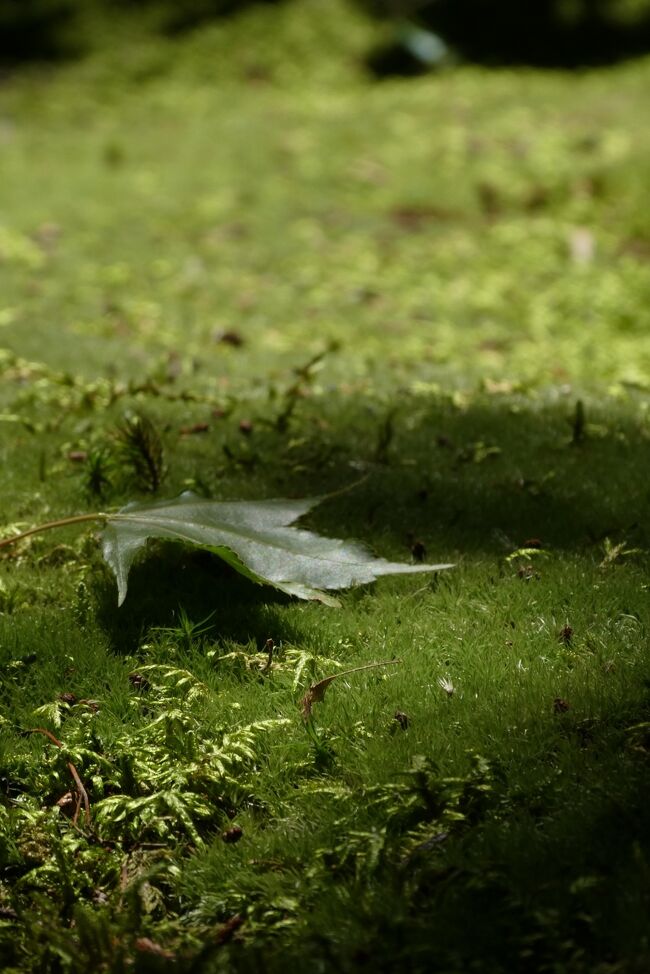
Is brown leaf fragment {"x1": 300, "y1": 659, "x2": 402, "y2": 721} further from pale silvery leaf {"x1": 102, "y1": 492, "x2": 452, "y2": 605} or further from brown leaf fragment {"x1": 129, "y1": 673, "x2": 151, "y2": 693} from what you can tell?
brown leaf fragment {"x1": 129, "y1": 673, "x2": 151, "y2": 693}

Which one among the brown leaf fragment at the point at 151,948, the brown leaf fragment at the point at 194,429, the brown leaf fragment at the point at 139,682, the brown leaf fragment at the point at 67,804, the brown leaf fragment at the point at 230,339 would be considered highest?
the brown leaf fragment at the point at 139,682

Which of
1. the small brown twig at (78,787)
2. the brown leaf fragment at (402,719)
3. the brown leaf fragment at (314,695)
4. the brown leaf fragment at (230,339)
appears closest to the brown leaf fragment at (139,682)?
the small brown twig at (78,787)

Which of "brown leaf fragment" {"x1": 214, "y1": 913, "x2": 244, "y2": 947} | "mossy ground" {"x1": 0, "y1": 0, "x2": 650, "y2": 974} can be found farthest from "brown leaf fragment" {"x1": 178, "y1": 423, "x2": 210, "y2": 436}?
"brown leaf fragment" {"x1": 214, "y1": 913, "x2": 244, "y2": 947}

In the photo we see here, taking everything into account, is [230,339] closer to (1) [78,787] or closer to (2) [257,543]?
(2) [257,543]

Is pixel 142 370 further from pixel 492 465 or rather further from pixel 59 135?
pixel 59 135

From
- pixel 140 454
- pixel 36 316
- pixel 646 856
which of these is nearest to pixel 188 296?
pixel 36 316

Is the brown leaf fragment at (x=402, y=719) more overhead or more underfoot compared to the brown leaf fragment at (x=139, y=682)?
more overhead

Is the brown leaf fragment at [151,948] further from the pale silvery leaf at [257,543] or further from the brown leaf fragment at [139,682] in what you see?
the pale silvery leaf at [257,543]

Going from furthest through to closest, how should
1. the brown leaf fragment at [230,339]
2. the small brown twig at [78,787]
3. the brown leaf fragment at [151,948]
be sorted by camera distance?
the brown leaf fragment at [230,339] → the small brown twig at [78,787] → the brown leaf fragment at [151,948]
